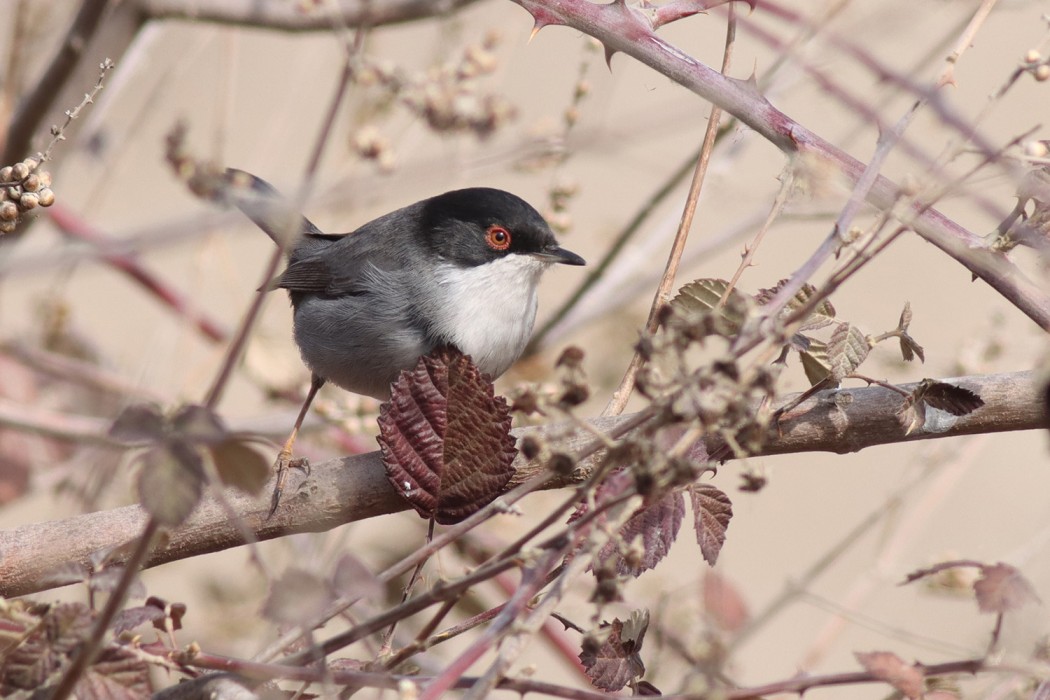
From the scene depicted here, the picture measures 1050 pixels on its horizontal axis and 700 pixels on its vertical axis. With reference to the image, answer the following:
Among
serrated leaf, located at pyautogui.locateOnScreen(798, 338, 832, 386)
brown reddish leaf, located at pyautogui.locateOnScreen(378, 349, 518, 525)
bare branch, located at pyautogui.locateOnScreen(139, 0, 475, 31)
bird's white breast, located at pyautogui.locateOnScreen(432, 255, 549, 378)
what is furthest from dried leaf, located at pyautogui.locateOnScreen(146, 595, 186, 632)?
bare branch, located at pyautogui.locateOnScreen(139, 0, 475, 31)

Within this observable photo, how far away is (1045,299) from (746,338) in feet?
2.48

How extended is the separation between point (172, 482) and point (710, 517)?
92 centimetres

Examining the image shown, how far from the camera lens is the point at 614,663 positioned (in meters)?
1.60

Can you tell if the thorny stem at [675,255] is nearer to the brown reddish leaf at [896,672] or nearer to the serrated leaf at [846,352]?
the serrated leaf at [846,352]

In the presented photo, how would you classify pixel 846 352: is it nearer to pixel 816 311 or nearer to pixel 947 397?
pixel 816 311

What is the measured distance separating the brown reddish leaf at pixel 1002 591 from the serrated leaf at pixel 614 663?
0.50 meters

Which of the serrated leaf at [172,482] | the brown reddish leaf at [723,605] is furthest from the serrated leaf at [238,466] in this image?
the brown reddish leaf at [723,605]

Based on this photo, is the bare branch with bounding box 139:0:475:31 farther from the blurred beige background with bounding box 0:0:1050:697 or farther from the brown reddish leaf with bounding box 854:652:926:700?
the brown reddish leaf with bounding box 854:652:926:700

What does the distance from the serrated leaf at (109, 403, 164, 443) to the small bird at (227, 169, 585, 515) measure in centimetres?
249

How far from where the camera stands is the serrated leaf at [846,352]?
1747 mm

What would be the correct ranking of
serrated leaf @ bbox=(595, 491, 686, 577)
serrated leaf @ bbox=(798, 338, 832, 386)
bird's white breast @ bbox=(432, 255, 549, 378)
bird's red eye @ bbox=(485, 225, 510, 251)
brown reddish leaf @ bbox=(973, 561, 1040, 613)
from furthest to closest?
bird's red eye @ bbox=(485, 225, 510, 251) < bird's white breast @ bbox=(432, 255, 549, 378) < serrated leaf @ bbox=(798, 338, 832, 386) < serrated leaf @ bbox=(595, 491, 686, 577) < brown reddish leaf @ bbox=(973, 561, 1040, 613)

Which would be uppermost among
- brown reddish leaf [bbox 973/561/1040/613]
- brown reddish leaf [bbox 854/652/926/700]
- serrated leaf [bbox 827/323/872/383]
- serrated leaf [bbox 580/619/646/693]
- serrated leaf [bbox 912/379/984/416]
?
serrated leaf [bbox 827/323/872/383]

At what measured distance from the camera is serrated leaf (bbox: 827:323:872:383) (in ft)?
5.73

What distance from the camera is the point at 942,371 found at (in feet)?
12.3
